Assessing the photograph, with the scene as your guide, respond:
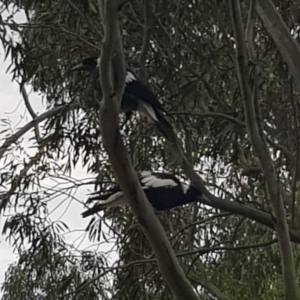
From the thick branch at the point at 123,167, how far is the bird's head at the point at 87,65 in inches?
38.5

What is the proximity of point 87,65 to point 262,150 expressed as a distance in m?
1.15

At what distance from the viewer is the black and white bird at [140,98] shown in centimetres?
347

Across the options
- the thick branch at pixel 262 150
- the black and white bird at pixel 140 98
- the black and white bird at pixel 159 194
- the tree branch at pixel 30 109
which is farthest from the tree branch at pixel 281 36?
the tree branch at pixel 30 109

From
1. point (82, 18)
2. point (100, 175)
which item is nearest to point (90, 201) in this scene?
point (100, 175)

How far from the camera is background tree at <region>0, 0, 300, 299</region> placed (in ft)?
11.9

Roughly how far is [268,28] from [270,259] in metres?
1.64

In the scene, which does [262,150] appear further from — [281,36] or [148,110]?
[148,110]

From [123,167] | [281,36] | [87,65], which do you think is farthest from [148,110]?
[123,167]

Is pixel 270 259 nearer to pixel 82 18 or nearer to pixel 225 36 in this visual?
pixel 225 36

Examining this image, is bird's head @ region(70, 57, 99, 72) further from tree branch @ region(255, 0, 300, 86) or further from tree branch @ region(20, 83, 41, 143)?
tree branch @ region(255, 0, 300, 86)

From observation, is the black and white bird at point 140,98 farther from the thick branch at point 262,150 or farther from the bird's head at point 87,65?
the thick branch at point 262,150

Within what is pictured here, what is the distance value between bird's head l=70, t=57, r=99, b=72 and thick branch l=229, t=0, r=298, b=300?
0.97m

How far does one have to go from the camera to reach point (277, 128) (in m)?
3.81

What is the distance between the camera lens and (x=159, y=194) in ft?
11.3
